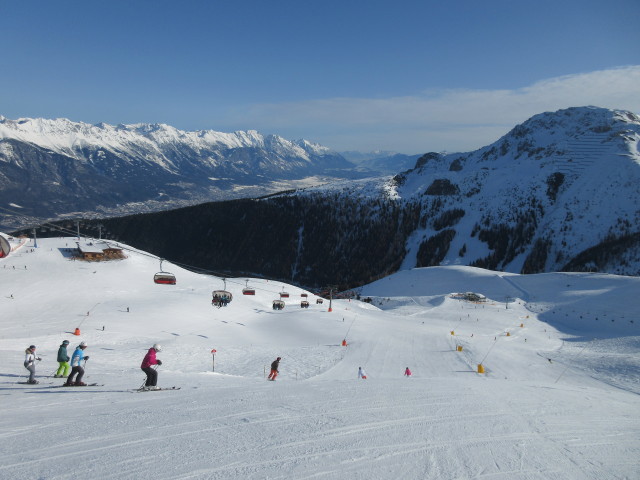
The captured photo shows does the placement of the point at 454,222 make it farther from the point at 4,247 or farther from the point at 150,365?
the point at 150,365

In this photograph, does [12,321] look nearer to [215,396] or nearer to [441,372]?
[215,396]

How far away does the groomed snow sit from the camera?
8.52 metres

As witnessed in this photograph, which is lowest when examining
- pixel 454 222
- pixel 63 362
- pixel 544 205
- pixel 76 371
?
pixel 454 222

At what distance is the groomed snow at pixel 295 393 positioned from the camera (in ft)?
27.9

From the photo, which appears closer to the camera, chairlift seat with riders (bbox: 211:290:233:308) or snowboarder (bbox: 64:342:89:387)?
snowboarder (bbox: 64:342:89:387)

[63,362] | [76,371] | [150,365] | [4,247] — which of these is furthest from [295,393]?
[4,247]

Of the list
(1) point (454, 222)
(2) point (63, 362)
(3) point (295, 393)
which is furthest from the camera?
(1) point (454, 222)

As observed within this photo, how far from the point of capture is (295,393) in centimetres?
1463

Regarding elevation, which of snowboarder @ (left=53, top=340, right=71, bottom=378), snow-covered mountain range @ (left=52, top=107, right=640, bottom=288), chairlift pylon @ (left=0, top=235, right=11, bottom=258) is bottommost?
snow-covered mountain range @ (left=52, top=107, right=640, bottom=288)

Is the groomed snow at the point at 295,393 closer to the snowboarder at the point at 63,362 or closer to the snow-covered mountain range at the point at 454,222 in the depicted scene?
the snowboarder at the point at 63,362

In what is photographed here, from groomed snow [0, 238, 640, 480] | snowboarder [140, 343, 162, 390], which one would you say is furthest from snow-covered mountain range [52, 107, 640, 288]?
snowboarder [140, 343, 162, 390]

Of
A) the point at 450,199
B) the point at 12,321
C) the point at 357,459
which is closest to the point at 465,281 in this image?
the point at 12,321

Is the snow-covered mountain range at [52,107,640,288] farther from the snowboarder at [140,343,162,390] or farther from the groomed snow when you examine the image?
the snowboarder at [140,343,162,390]

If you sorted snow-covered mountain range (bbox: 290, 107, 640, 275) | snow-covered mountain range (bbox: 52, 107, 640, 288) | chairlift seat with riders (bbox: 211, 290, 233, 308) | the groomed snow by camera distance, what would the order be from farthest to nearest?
snow-covered mountain range (bbox: 52, 107, 640, 288) → snow-covered mountain range (bbox: 290, 107, 640, 275) → chairlift seat with riders (bbox: 211, 290, 233, 308) → the groomed snow
